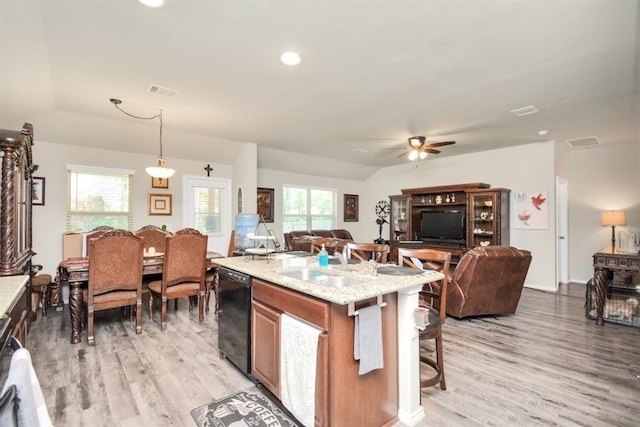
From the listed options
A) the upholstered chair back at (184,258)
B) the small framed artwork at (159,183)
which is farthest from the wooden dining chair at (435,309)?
the small framed artwork at (159,183)

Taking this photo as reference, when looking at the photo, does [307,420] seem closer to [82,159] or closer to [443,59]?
[443,59]

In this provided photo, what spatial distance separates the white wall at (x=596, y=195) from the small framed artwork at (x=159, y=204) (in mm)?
8032

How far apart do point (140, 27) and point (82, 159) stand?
3.95 meters

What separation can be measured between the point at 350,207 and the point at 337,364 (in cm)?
765

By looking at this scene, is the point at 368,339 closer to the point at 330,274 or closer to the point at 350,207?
the point at 330,274

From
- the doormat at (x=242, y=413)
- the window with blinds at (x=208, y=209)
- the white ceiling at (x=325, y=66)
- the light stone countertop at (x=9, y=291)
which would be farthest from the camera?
the window with blinds at (x=208, y=209)

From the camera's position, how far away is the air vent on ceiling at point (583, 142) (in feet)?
18.6

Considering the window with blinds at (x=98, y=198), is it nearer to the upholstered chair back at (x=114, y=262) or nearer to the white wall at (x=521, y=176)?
the upholstered chair back at (x=114, y=262)

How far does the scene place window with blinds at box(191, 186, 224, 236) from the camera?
21.5 ft

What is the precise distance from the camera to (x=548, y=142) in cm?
588

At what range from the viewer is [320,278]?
7.39 feet

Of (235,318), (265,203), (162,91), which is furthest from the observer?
(265,203)

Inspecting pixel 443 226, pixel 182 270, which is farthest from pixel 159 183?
pixel 443 226

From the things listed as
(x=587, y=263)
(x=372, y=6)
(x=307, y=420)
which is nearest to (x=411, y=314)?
(x=307, y=420)
